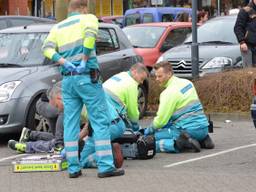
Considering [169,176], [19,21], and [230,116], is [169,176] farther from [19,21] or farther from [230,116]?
[19,21]

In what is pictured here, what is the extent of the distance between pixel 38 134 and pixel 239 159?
9.44 ft

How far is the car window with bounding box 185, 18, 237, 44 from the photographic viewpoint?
16.2m

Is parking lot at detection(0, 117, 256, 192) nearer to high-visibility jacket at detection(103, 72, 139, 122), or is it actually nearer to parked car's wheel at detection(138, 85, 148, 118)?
high-visibility jacket at detection(103, 72, 139, 122)

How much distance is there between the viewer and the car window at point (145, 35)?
1894 cm

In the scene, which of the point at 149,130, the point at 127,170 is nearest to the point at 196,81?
the point at 149,130

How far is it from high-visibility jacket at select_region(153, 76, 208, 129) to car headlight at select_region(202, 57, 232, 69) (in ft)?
15.9

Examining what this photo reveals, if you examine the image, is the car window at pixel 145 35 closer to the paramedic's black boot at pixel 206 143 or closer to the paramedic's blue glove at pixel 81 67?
the paramedic's black boot at pixel 206 143

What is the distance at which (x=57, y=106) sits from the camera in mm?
9734

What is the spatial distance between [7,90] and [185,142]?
8.97ft

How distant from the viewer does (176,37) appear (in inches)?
774

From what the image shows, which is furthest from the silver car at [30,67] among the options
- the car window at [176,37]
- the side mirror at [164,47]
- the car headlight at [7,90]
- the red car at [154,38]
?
the car window at [176,37]

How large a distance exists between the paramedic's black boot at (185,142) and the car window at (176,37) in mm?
9318

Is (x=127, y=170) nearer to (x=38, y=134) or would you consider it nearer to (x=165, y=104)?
(x=165, y=104)

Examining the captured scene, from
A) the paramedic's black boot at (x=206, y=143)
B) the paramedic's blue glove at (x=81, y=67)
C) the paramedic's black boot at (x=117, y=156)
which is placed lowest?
the paramedic's black boot at (x=206, y=143)
